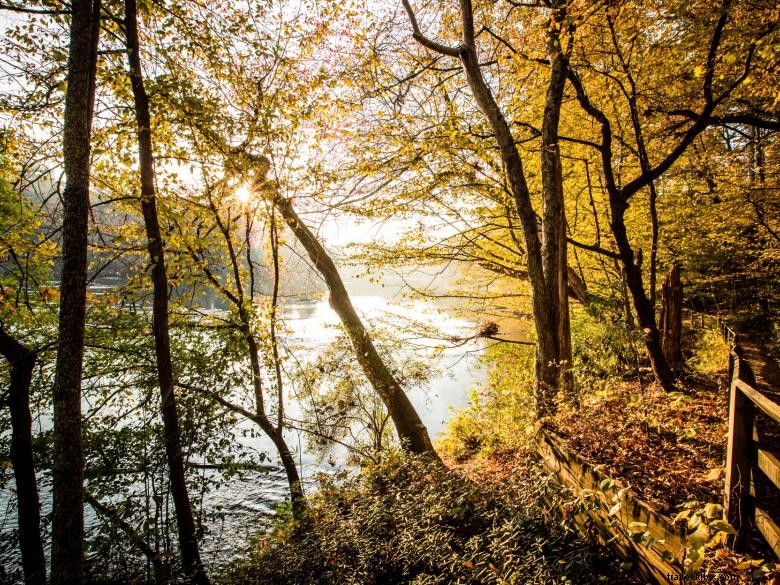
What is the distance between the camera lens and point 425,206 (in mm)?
8633

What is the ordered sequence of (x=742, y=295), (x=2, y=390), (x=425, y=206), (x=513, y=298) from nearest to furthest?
(x=2, y=390), (x=425, y=206), (x=513, y=298), (x=742, y=295)

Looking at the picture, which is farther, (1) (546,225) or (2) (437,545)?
(1) (546,225)

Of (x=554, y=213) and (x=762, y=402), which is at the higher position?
(x=554, y=213)

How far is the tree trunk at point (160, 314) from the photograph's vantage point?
4734 mm

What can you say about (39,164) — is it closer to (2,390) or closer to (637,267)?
(2,390)

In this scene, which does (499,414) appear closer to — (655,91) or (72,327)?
(655,91)

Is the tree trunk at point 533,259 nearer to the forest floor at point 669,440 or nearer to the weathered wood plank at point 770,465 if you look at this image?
the forest floor at point 669,440

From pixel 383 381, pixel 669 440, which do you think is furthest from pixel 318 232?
pixel 669 440

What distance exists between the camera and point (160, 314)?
195 inches

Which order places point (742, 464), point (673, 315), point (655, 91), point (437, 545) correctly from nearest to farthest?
point (742, 464), point (437, 545), point (673, 315), point (655, 91)

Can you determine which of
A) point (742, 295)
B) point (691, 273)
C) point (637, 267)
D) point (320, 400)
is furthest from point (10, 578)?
point (742, 295)

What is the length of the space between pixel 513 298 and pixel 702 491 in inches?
302

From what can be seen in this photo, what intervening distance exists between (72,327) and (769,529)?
17.2ft

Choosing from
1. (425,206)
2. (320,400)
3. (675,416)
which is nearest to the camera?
(675,416)
